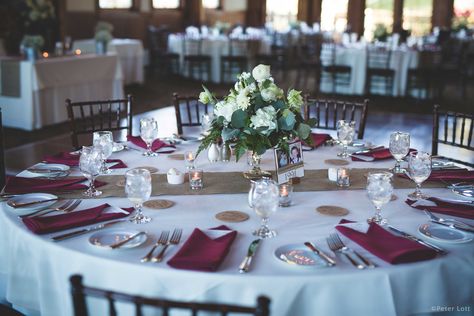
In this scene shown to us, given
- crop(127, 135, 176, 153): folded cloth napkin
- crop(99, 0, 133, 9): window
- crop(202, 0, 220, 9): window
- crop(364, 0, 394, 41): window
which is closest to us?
crop(127, 135, 176, 153): folded cloth napkin

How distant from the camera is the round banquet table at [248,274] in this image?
149cm

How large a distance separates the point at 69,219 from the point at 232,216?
0.57 metres

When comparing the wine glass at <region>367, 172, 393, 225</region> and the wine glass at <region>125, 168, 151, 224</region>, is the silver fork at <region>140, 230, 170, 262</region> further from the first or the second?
the wine glass at <region>367, 172, 393, 225</region>

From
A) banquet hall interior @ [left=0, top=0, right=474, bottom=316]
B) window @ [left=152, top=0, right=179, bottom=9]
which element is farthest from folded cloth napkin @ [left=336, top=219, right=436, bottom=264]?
window @ [left=152, top=0, right=179, bottom=9]

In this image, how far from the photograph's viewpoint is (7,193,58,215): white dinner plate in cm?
Answer: 197

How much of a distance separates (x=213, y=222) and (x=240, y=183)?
1.48ft

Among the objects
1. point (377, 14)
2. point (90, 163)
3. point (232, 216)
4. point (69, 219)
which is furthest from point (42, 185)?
point (377, 14)

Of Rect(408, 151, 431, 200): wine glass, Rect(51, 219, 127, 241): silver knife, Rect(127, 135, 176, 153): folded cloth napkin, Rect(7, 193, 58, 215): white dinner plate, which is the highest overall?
Rect(408, 151, 431, 200): wine glass

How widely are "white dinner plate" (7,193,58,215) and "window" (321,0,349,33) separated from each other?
13.9 m

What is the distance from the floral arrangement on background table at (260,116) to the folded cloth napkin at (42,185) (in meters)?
0.62

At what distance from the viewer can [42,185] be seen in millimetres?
2258

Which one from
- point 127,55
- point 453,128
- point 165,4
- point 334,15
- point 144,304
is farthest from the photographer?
point 334,15

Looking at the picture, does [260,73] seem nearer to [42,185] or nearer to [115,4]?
[42,185]

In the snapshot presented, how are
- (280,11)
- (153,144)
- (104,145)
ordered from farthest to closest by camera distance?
(280,11) → (153,144) → (104,145)
